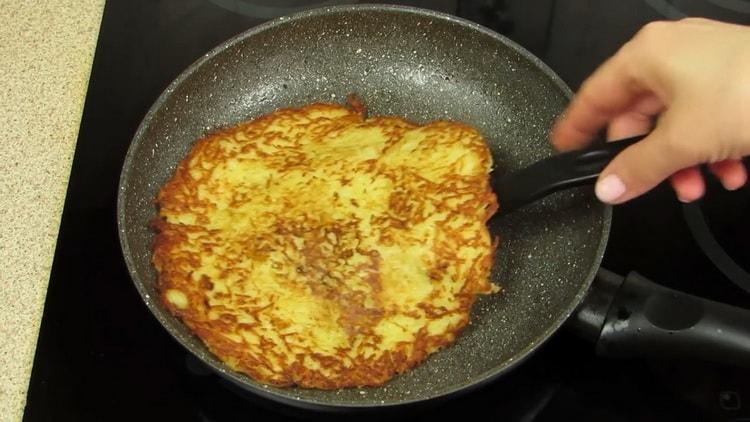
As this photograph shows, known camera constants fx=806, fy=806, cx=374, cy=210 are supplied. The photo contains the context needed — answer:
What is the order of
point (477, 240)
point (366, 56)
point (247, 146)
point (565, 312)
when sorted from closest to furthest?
1. point (565, 312)
2. point (477, 240)
3. point (247, 146)
4. point (366, 56)

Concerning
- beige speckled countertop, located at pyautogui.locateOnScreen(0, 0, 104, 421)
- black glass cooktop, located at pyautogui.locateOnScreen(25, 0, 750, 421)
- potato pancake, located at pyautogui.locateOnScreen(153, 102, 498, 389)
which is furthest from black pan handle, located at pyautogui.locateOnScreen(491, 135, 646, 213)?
beige speckled countertop, located at pyautogui.locateOnScreen(0, 0, 104, 421)

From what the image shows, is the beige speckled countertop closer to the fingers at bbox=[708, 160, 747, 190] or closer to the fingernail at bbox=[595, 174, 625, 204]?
the fingernail at bbox=[595, 174, 625, 204]

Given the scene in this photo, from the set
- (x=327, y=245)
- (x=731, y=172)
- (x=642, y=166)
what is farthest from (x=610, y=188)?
(x=327, y=245)

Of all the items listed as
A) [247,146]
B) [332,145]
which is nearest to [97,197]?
[247,146]

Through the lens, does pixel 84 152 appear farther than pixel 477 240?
Yes

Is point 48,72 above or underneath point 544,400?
above

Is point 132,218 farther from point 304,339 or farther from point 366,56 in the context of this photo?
point 366,56

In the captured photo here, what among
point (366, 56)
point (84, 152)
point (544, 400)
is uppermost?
point (366, 56)

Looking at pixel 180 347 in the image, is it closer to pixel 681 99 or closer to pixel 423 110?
pixel 423 110
